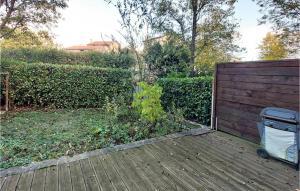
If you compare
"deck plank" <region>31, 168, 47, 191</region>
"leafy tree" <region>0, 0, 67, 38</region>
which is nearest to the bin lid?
"deck plank" <region>31, 168, 47, 191</region>

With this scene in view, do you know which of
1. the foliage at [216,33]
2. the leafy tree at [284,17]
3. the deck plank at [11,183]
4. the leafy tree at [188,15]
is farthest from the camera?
the foliage at [216,33]

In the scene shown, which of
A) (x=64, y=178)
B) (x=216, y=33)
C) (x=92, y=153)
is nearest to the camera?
(x=64, y=178)

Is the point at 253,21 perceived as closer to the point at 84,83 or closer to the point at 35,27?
the point at 84,83

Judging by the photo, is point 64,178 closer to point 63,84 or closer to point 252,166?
point 252,166

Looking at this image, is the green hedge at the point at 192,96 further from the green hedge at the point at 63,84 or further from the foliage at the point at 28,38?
the foliage at the point at 28,38

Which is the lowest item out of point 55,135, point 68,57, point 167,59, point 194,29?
point 55,135

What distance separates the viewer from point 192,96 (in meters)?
5.76

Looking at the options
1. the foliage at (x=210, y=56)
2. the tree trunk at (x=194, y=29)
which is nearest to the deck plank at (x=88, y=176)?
the tree trunk at (x=194, y=29)

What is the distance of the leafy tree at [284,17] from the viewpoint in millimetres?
8438

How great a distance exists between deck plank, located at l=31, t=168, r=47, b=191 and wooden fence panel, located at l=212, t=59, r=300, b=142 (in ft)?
12.3

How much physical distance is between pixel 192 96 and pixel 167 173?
10.8 ft

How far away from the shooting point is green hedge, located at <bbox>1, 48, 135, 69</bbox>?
36.3ft

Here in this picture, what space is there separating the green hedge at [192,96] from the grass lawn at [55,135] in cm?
108

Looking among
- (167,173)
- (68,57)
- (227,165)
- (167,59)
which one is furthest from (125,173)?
(68,57)
